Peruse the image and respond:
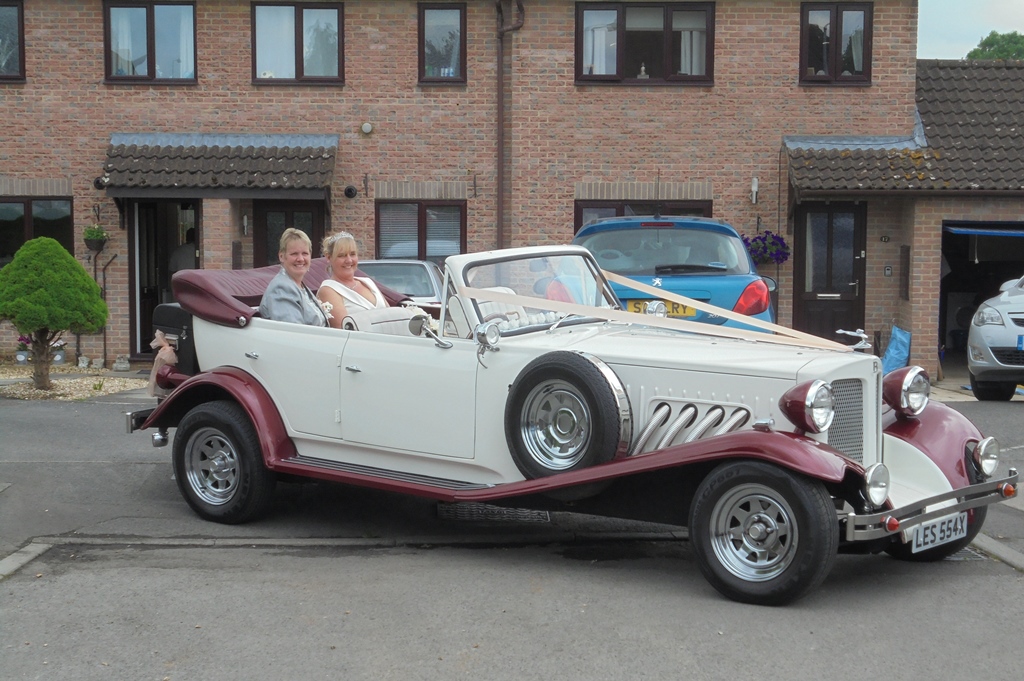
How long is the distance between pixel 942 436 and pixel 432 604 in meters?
2.88

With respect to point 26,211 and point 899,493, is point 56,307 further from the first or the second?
point 899,493

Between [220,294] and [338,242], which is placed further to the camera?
[338,242]

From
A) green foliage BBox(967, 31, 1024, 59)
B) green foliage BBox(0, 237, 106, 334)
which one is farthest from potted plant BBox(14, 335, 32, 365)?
green foliage BBox(967, 31, 1024, 59)

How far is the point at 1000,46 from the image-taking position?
226ft

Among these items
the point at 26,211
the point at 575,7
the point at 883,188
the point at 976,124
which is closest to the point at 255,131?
the point at 26,211

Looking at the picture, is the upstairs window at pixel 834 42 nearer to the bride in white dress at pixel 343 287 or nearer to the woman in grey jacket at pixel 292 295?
the bride in white dress at pixel 343 287

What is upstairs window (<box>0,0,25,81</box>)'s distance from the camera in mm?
17438

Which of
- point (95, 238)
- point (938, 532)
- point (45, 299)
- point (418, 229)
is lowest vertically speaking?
point (938, 532)

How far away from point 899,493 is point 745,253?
484 cm

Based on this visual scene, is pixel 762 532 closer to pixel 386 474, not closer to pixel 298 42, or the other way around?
pixel 386 474

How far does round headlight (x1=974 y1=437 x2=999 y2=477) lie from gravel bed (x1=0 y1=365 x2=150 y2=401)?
28.0 feet

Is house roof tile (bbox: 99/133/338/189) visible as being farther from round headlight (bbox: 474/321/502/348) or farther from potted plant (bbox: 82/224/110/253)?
round headlight (bbox: 474/321/502/348)

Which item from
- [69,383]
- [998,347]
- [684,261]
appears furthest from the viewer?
[69,383]

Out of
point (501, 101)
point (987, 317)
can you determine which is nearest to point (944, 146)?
point (987, 317)
